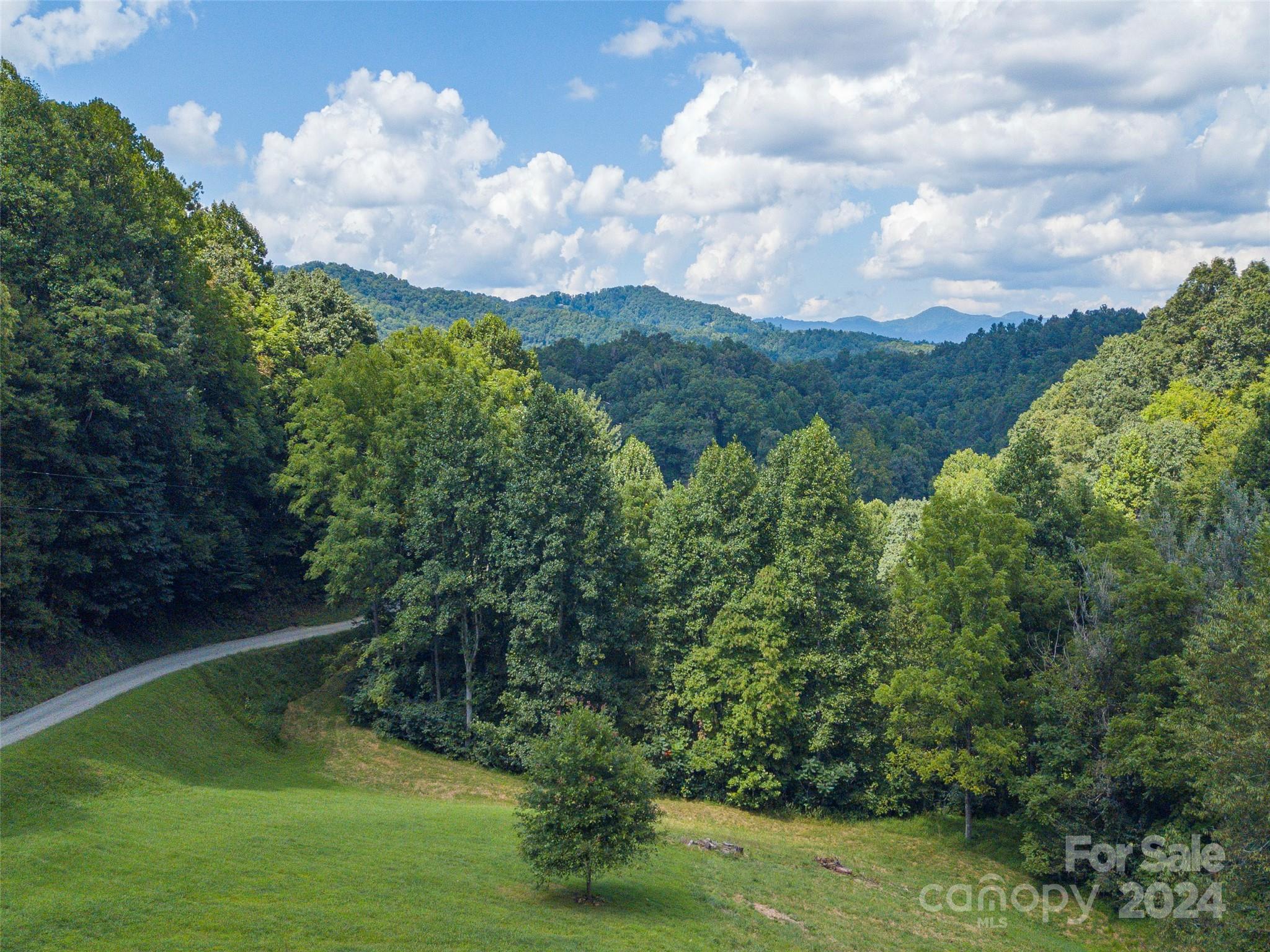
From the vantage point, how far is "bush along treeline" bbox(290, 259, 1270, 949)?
112 ft

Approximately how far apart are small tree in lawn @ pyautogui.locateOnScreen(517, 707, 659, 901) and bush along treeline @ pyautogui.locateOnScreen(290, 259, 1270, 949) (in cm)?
1100

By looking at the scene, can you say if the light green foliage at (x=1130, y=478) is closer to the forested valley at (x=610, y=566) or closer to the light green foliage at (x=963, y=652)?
the forested valley at (x=610, y=566)

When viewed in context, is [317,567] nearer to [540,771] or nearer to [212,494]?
[212,494]

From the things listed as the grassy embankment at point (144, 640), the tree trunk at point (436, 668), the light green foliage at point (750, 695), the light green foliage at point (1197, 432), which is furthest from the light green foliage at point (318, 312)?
the light green foliage at point (1197, 432)

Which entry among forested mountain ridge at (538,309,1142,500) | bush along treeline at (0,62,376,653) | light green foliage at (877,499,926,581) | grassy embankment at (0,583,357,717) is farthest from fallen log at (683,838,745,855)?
forested mountain ridge at (538,309,1142,500)

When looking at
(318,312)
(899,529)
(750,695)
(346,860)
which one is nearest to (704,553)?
(750,695)

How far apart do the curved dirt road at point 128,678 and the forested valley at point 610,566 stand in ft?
8.96

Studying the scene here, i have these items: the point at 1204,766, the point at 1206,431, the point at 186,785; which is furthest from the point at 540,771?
the point at 1206,431

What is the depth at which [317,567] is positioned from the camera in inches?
1661

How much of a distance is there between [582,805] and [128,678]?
75.7ft

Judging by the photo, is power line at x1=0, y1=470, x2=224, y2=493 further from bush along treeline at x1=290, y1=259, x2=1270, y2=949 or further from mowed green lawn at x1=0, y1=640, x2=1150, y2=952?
mowed green lawn at x1=0, y1=640, x2=1150, y2=952

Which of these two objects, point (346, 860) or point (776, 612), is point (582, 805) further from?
point (776, 612)

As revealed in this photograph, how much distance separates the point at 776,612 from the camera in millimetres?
39656

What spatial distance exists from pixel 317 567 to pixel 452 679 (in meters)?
8.11
